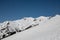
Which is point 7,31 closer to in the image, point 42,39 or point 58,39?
point 42,39

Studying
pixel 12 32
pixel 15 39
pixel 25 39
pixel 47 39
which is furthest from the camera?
pixel 12 32

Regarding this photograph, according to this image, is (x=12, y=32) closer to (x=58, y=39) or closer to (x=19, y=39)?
(x=19, y=39)

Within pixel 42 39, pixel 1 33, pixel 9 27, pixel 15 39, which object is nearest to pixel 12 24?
pixel 9 27

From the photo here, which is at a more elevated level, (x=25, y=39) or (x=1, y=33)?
(x=1, y=33)

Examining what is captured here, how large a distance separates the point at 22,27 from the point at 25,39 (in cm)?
513

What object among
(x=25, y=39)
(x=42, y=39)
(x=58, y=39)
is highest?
(x=25, y=39)

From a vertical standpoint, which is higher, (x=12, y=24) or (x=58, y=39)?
(x=12, y=24)

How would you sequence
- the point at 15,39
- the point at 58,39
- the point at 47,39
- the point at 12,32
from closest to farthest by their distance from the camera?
the point at 58,39
the point at 47,39
the point at 15,39
the point at 12,32

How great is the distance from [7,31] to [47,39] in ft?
26.9

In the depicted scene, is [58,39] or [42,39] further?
[42,39]

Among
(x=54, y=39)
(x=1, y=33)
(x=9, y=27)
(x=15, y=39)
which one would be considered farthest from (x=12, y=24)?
(x=54, y=39)

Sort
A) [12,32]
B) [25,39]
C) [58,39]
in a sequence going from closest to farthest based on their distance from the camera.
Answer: [58,39] < [25,39] < [12,32]

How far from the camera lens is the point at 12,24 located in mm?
15695

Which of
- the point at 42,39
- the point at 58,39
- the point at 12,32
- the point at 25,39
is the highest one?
the point at 12,32
